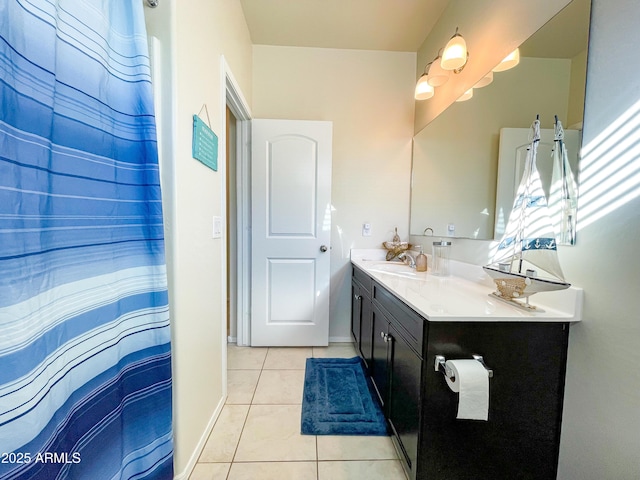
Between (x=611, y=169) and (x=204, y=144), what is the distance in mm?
1625

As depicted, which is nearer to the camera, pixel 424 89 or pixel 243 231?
pixel 424 89

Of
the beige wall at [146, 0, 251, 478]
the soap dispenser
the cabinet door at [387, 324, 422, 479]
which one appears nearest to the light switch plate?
the beige wall at [146, 0, 251, 478]

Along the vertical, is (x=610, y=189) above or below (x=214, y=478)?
above

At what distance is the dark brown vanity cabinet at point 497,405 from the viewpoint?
3.26 feet

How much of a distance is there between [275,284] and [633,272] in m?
2.10

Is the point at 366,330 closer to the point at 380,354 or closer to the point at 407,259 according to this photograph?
the point at 380,354

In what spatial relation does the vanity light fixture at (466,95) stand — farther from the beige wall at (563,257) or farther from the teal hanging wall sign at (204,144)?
the teal hanging wall sign at (204,144)

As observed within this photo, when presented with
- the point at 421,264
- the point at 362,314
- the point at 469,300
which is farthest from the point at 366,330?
the point at 469,300

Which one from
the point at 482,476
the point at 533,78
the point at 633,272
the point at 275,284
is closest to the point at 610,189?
the point at 633,272

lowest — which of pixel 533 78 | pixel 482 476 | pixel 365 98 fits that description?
pixel 482 476

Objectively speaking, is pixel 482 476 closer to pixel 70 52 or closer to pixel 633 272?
pixel 633 272

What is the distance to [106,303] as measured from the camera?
76cm

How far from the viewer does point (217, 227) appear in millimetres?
1470

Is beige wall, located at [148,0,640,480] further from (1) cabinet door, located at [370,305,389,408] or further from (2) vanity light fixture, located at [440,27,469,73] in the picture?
(1) cabinet door, located at [370,305,389,408]
